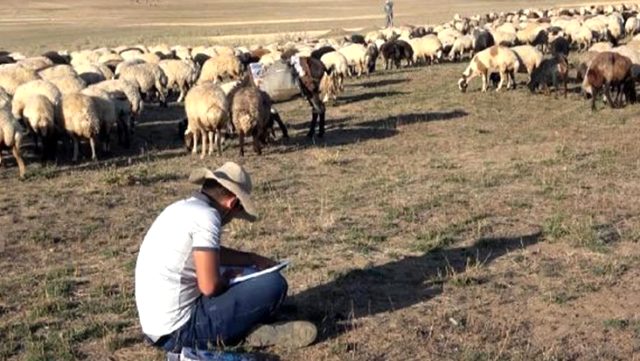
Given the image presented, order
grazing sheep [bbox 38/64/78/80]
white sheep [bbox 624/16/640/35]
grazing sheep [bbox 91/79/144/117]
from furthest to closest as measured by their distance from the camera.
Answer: white sheep [bbox 624/16/640/35], grazing sheep [bbox 38/64/78/80], grazing sheep [bbox 91/79/144/117]

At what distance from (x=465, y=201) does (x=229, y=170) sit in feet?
18.2

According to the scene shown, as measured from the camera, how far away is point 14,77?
1959cm

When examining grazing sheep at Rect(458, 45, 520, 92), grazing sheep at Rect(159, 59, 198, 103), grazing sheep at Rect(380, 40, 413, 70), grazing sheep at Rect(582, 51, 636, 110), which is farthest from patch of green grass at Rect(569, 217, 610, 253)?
grazing sheep at Rect(380, 40, 413, 70)

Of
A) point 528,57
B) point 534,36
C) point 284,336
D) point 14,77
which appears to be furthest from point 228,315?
point 534,36

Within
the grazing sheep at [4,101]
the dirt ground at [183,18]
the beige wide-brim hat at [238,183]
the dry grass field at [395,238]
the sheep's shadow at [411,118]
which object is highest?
the beige wide-brim hat at [238,183]

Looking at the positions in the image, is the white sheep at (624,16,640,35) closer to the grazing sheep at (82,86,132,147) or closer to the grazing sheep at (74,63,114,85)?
the grazing sheep at (74,63,114,85)

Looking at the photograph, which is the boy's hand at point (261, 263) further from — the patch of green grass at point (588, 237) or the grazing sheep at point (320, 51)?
the grazing sheep at point (320, 51)

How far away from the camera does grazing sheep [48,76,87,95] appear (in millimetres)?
17906

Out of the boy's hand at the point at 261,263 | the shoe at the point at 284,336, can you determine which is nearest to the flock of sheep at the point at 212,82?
the boy's hand at the point at 261,263

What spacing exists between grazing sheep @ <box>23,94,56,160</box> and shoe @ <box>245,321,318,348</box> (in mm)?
9815

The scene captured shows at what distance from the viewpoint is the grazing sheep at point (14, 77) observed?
19.2 metres

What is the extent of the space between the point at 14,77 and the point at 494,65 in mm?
12969

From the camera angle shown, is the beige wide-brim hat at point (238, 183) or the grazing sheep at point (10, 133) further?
the grazing sheep at point (10, 133)

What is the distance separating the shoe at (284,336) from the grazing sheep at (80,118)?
9492 mm
